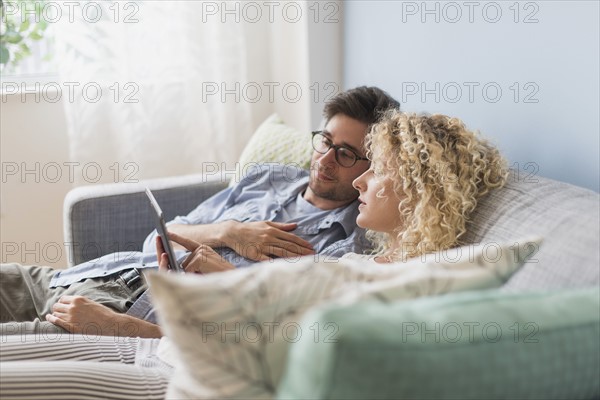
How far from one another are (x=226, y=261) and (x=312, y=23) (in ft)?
4.05

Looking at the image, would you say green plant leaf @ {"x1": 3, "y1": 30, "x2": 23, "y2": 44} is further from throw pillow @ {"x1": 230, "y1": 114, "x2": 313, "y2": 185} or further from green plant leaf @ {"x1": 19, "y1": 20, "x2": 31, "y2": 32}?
throw pillow @ {"x1": 230, "y1": 114, "x2": 313, "y2": 185}

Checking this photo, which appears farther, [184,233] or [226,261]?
[184,233]

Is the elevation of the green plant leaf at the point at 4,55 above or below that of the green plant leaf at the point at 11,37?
below

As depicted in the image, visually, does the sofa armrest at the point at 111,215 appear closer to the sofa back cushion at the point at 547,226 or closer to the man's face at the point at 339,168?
the man's face at the point at 339,168

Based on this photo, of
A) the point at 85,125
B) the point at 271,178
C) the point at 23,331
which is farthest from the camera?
the point at 85,125

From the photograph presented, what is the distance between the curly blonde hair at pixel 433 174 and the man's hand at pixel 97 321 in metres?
0.61

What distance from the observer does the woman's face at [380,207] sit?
6.09 feet

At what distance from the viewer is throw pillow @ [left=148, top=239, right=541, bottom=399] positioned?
95cm

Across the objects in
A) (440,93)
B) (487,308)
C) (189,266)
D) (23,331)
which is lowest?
(23,331)

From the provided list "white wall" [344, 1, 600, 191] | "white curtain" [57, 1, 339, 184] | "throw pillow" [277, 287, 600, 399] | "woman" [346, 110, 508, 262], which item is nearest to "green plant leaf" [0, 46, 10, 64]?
"white curtain" [57, 1, 339, 184]

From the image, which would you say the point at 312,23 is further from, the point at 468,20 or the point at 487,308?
the point at 487,308

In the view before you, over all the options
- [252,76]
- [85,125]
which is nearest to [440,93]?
[252,76]

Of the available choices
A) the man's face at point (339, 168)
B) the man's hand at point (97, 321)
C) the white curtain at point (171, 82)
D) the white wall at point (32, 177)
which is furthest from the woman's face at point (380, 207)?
the white wall at point (32, 177)

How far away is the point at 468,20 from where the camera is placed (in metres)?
2.16
